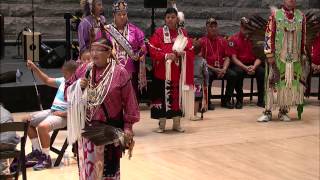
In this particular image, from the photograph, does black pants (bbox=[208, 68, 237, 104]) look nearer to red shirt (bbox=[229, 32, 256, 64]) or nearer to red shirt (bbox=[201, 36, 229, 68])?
red shirt (bbox=[201, 36, 229, 68])

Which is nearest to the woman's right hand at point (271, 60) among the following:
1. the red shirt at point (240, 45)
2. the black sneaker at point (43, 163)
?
the red shirt at point (240, 45)

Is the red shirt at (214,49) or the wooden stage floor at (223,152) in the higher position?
the red shirt at (214,49)

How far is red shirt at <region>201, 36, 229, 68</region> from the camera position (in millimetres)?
8477

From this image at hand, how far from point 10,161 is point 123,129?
1.54 m

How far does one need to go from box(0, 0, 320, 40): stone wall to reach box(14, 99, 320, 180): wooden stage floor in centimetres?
347

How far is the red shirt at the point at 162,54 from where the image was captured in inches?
260

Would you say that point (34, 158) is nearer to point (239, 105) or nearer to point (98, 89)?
point (98, 89)

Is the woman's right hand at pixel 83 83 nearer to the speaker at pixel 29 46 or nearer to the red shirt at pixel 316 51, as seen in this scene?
the red shirt at pixel 316 51

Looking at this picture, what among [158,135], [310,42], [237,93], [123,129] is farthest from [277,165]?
[310,42]

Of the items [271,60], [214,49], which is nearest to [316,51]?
[214,49]

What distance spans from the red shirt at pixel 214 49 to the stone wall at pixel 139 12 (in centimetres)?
314

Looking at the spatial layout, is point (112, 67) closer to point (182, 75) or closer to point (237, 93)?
point (182, 75)

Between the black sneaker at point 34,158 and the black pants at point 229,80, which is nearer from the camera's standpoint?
the black sneaker at point 34,158

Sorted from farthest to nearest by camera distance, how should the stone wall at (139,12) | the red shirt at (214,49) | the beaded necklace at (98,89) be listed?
the stone wall at (139,12) < the red shirt at (214,49) < the beaded necklace at (98,89)
